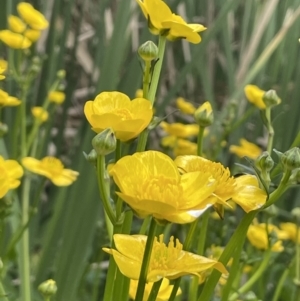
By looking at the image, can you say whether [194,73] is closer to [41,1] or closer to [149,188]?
[41,1]

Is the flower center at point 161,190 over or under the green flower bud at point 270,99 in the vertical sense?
under

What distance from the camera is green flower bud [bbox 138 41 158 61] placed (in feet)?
0.94

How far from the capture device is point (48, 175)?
1.77 ft

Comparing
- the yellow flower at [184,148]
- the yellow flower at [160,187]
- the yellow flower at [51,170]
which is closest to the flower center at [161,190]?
the yellow flower at [160,187]

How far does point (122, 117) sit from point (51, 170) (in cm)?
32

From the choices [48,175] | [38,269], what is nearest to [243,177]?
[48,175]

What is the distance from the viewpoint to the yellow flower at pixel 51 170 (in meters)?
0.53

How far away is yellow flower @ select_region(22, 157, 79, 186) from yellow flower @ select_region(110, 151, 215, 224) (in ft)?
0.96

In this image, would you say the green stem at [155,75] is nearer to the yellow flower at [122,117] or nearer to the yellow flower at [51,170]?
the yellow flower at [122,117]

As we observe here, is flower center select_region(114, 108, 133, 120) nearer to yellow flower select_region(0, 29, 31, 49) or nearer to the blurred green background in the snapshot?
the blurred green background

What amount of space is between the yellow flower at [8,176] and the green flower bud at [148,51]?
0.26 ft


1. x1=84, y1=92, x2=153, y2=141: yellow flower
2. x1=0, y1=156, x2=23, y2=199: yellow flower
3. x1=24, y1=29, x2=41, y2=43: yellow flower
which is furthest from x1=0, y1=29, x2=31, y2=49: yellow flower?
x1=84, y1=92, x2=153, y2=141: yellow flower

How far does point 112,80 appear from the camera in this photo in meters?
0.67

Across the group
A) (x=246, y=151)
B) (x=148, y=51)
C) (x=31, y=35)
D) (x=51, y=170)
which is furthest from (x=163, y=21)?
(x=246, y=151)
